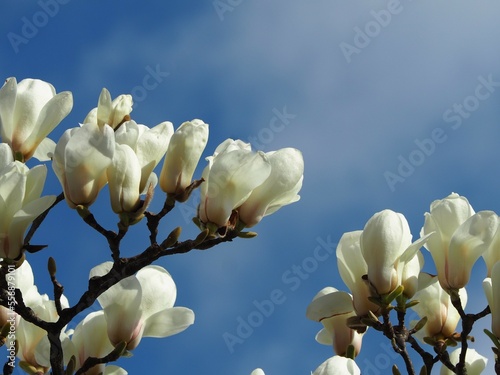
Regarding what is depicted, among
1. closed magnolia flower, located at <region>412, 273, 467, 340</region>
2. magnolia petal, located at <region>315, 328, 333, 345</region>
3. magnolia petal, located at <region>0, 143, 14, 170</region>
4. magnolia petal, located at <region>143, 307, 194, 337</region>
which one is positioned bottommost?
closed magnolia flower, located at <region>412, 273, 467, 340</region>

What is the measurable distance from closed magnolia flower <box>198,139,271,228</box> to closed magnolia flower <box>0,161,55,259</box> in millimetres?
464

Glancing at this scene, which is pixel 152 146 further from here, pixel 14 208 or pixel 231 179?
pixel 14 208

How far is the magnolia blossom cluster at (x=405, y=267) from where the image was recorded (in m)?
2.38

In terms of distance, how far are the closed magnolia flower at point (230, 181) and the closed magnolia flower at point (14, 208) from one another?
0.46 meters

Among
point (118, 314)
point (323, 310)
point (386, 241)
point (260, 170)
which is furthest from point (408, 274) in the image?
point (118, 314)

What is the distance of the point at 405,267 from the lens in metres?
2.47

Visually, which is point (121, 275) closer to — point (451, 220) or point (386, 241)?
point (386, 241)

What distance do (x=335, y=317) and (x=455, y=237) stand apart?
1.74ft

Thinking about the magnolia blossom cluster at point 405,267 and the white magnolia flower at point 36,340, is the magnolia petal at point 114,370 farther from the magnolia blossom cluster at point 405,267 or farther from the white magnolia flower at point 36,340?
the magnolia blossom cluster at point 405,267

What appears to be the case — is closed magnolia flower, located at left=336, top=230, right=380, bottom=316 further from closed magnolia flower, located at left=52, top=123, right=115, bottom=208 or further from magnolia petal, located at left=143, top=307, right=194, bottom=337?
closed magnolia flower, located at left=52, top=123, right=115, bottom=208

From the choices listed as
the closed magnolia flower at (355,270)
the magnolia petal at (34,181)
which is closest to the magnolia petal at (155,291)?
the magnolia petal at (34,181)

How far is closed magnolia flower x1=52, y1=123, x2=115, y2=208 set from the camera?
2059 millimetres

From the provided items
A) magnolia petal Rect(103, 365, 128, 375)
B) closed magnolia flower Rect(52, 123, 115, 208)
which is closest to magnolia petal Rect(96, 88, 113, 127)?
closed magnolia flower Rect(52, 123, 115, 208)

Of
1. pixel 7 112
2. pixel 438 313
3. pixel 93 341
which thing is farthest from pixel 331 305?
pixel 7 112
